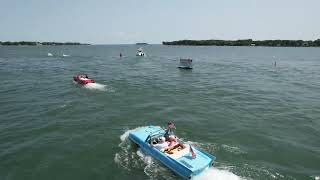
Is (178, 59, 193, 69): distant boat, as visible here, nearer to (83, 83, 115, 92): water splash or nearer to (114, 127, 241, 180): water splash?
(83, 83, 115, 92): water splash

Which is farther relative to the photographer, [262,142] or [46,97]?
[46,97]

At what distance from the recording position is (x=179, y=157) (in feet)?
70.0

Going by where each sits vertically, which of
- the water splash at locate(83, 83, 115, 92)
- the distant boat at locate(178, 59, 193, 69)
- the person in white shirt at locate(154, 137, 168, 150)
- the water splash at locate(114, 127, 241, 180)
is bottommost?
the water splash at locate(114, 127, 241, 180)

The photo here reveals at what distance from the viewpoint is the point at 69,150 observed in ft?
81.8

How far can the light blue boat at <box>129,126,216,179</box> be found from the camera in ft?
65.3

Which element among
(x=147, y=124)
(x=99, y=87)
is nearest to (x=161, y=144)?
(x=147, y=124)

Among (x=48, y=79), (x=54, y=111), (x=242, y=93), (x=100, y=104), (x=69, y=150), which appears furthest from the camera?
(x=48, y=79)

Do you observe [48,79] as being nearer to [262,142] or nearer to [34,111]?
[34,111]

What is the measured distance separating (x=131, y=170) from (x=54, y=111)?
1696 cm

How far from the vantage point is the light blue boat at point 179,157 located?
65.3 feet

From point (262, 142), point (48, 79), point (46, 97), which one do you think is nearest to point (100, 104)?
point (46, 97)

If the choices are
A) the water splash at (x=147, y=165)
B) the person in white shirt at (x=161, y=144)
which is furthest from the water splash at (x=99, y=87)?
the person in white shirt at (x=161, y=144)

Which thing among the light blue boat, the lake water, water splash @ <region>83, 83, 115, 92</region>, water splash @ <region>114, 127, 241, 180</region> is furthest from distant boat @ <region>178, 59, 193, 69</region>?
the light blue boat

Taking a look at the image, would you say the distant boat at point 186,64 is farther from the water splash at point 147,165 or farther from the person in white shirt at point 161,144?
the person in white shirt at point 161,144
